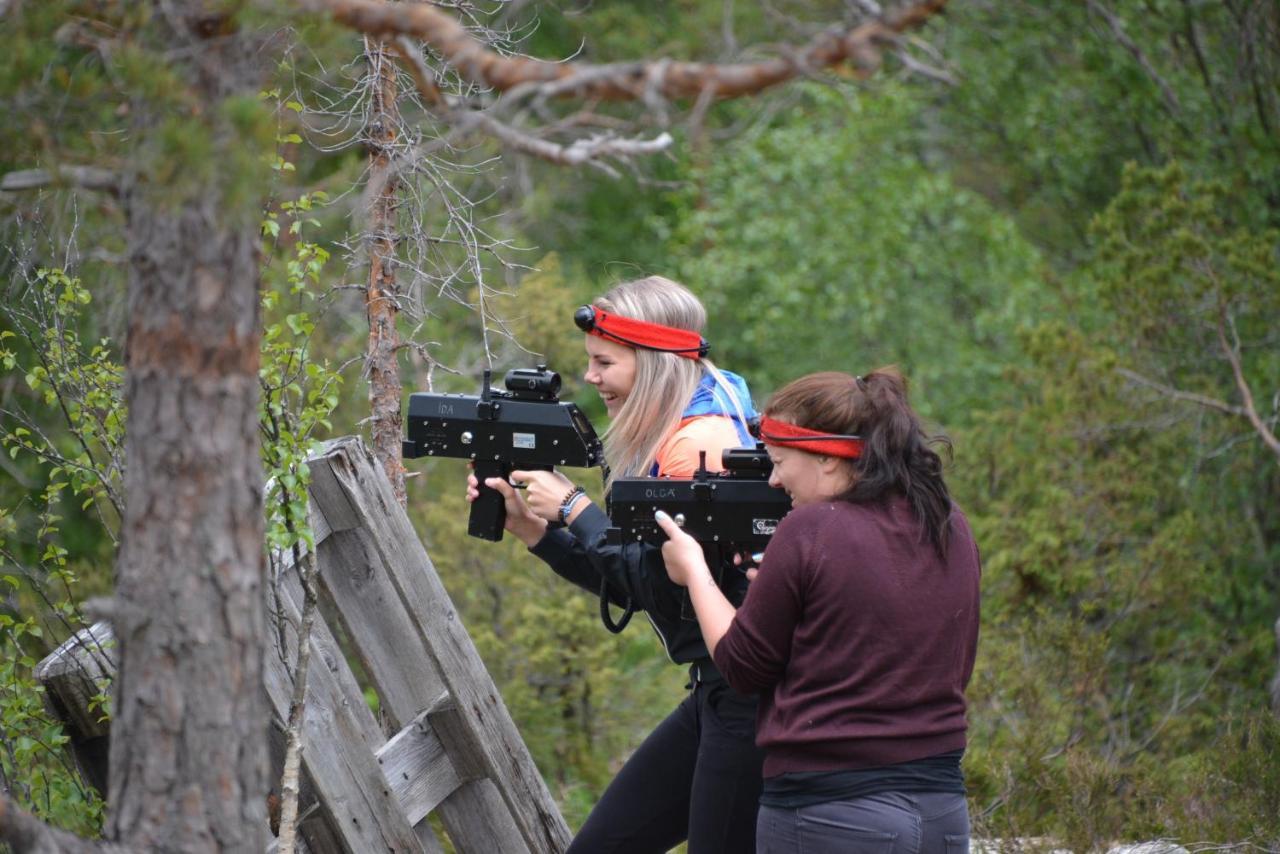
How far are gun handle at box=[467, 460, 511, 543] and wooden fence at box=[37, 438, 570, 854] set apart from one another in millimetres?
189

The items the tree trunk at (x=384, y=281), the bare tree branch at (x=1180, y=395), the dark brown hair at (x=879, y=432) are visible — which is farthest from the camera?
the bare tree branch at (x=1180, y=395)

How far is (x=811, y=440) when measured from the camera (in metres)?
2.88

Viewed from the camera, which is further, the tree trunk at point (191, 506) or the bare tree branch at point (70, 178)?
the tree trunk at point (191, 506)

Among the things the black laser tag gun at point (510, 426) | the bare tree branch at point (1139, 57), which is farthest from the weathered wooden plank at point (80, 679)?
Result: the bare tree branch at point (1139, 57)

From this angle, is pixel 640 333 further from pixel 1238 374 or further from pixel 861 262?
pixel 861 262

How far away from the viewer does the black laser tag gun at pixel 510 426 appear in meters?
3.57

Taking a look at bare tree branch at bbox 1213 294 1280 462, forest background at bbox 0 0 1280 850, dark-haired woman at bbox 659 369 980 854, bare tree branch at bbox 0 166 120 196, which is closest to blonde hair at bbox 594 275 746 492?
forest background at bbox 0 0 1280 850

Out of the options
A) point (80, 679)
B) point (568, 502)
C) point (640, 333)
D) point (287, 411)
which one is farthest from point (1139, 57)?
point (80, 679)

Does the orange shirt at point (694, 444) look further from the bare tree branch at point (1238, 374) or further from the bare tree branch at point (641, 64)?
the bare tree branch at point (1238, 374)

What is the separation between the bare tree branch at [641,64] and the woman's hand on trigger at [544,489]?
170 centimetres

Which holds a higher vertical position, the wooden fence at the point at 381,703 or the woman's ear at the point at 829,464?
the woman's ear at the point at 829,464

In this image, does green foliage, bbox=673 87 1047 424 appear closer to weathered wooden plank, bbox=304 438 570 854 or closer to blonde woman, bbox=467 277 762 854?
weathered wooden plank, bbox=304 438 570 854

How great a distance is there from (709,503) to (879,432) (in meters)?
0.52

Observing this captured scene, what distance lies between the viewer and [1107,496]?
24.8 feet
